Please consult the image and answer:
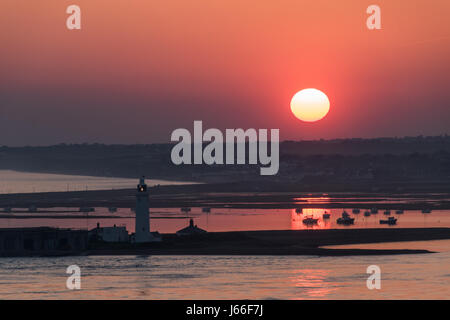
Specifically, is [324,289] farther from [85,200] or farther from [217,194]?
[217,194]

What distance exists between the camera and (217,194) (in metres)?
149

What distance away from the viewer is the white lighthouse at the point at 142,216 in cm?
6406

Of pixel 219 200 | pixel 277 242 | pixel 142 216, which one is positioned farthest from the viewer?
pixel 219 200

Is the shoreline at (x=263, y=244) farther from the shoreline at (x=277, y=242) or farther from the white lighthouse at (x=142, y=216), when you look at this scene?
the white lighthouse at (x=142, y=216)

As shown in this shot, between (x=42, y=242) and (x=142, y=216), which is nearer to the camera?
(x=42, y=242)

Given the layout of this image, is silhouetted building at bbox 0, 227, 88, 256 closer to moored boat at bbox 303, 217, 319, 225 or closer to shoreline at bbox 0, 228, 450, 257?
shoreline at bbox 0, 228, 450, 257

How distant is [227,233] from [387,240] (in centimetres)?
1150

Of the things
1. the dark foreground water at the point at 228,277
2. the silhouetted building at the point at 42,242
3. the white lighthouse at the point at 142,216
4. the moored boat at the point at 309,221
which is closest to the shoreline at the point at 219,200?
the moored boat at the point at 309,221

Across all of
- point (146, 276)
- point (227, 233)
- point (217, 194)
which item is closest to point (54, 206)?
point (217, 194)

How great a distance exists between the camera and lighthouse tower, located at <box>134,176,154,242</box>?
64062mm

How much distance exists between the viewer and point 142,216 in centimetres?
6444

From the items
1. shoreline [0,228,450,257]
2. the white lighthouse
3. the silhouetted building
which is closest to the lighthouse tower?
the white lighthouse

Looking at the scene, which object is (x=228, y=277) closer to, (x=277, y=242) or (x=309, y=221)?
(x=277, y=242)

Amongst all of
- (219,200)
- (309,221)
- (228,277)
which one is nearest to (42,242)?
(228,277)
